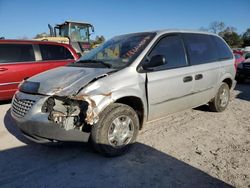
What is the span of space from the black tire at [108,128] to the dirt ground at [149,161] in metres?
0.14

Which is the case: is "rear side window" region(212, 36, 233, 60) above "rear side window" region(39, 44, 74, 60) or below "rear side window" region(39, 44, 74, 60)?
above

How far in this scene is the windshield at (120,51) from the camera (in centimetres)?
408

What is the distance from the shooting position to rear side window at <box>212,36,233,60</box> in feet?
18.9

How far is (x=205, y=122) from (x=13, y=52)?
5139mm

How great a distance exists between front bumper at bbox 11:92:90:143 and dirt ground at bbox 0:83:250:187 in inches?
6.7

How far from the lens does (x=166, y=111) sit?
14.8ft

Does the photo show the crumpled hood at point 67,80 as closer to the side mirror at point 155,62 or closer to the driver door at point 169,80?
the side mirror at point 155,62

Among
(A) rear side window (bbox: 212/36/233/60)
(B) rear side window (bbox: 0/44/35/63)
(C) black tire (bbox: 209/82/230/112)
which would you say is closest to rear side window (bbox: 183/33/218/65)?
(A) rear side window (bbox: 212/36/233/60)

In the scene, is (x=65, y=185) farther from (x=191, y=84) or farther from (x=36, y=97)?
(x=191, y=84)

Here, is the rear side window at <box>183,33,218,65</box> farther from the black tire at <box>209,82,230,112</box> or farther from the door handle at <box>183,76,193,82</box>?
the black tire at <box>209,82,230,112</box>

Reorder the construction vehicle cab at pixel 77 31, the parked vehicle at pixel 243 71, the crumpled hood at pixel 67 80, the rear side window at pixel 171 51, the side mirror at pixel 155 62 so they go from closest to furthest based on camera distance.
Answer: the crumpled hood at pixel 67 80, the side mirror at pixel 155 62, the rear side window at pixel 171 51, the parked vehicle at pixel 243 71, the construction vehicle cab at pixel 77 31

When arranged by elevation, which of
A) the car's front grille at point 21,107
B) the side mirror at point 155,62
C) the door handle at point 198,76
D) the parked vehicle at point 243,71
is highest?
the side mirror at point 155,62

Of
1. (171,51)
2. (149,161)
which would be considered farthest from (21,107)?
(171,51)

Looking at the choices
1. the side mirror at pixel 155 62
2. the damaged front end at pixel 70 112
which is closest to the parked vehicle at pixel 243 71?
the side mirror at pixel 155 62
